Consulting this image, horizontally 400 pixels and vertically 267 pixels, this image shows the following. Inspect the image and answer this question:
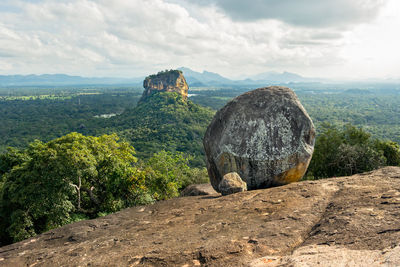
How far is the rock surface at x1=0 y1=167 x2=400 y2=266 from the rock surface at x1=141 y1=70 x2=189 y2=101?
384 ft

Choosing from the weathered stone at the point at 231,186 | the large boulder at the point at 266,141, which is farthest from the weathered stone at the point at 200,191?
the weathered stone at the point at 231,186

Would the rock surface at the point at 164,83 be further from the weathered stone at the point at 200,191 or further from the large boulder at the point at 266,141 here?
the large boulder at the point at 266,141

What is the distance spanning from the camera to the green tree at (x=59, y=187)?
14.4m

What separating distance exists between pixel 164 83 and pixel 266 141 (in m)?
119

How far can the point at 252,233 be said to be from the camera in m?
→ 5.93

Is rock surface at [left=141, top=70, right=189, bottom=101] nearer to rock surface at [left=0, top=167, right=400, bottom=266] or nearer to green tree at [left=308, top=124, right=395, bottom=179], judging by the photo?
green tree at [left=308, top=124, right=395, bottom=179]

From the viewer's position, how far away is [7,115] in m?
130

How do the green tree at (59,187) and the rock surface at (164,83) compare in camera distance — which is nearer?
the green tree at (59,187)

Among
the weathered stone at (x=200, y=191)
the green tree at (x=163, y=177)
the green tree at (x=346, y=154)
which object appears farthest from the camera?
the green tree at (x=346, y=154)

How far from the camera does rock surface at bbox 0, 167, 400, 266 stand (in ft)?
15.4

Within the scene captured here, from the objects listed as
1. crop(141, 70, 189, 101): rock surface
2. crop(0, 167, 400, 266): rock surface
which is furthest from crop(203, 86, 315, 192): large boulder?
crop(141, 70, 189, 101): rock surface

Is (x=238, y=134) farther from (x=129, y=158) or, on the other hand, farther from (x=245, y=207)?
(x=129, y=158)

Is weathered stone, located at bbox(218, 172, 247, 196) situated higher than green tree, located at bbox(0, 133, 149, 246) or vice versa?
weathered stone, located at bbox(218, 172, 247, 196)

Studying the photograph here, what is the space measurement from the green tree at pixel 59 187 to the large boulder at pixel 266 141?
26.8 feet
